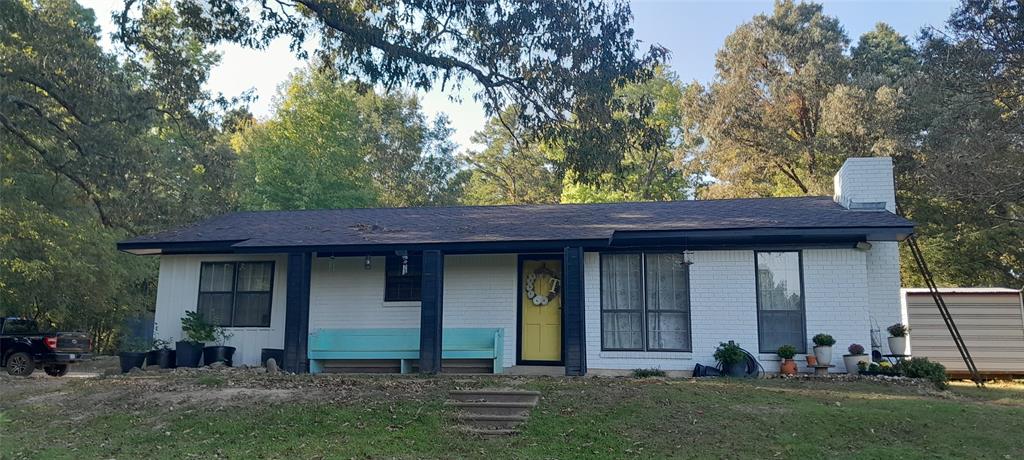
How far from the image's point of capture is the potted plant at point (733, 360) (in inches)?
472

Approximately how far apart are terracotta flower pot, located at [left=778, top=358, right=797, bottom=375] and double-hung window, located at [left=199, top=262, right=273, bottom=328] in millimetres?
9719

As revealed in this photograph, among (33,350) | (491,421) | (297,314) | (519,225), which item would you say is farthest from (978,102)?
(33,350)

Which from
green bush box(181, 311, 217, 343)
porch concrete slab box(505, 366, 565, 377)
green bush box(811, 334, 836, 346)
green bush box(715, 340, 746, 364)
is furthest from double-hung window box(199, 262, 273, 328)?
green bush box(811, 334, 836, 346)

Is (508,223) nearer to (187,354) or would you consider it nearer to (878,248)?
(187,354)

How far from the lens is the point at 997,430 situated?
26.8 feet

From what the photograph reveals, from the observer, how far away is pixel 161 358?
13750mm

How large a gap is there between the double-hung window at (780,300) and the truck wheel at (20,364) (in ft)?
50.2

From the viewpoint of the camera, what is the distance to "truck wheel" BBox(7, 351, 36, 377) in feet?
51.2

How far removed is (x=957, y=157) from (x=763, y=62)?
43.3 ft

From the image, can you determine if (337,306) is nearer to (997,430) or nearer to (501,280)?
(501,280)

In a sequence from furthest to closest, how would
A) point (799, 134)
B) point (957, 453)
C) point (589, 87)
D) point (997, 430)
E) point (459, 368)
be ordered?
point (799, 134)
point (459, 368)
point (589, 87)
point (997, 430)
point (957, 453)

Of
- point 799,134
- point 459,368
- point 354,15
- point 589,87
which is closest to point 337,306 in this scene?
point 459,368

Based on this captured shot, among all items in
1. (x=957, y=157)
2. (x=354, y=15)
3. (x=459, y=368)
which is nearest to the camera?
(x=354, y=15)

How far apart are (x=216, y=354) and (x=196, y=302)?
1.41 m
